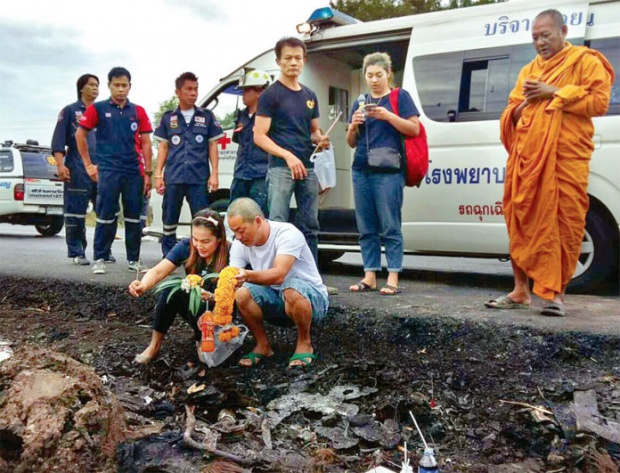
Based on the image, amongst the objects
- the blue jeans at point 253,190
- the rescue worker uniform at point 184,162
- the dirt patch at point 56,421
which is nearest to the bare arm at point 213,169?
the rescue worker uniform at point 184,162

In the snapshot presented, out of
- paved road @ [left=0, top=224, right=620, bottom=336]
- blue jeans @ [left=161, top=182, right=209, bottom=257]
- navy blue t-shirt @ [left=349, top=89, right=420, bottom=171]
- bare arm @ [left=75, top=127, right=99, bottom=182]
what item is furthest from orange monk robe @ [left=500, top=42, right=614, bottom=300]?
bare arm @ [left=75, top=127, right=99, bottom=182]

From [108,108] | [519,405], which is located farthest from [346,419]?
[108,108]

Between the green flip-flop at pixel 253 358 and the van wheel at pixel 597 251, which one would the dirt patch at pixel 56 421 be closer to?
the green flip-flop at pixel 253 358

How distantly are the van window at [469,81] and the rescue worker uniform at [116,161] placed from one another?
2593mm

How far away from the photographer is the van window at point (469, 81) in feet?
17.4

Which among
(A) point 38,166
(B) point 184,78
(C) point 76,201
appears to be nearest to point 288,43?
(B) point 184,78

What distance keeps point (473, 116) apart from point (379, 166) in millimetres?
1097

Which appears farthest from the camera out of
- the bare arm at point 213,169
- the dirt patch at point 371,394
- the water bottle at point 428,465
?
the bare arm at point 213,169

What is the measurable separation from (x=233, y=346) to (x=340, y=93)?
3913mm

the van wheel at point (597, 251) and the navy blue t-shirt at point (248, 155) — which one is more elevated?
the navy blue t-shirt at point (248, 155)

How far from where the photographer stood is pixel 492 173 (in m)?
5.37

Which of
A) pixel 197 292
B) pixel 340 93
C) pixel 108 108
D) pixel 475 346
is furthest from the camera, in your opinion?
pixel 340 93

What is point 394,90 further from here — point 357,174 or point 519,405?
point 519,405

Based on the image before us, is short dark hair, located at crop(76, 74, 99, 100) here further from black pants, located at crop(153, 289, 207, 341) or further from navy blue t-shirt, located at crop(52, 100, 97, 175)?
black pants, located at crop(153, 289, 207, 341)
